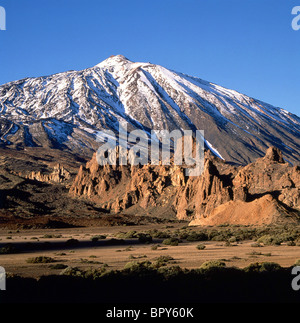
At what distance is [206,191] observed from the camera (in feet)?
216

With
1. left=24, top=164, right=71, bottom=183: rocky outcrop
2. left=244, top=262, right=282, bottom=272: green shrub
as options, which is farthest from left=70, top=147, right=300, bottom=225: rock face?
left=244, top=262, right=282, bottom=272: green shrub

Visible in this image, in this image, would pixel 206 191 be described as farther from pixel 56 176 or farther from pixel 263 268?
pixel 56 176

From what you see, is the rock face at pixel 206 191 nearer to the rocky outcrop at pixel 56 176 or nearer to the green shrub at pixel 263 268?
the rocky outcrop at pixel 56 176

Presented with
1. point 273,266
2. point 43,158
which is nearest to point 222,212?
point 273,266

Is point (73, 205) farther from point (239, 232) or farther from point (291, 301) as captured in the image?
point (291, 301)

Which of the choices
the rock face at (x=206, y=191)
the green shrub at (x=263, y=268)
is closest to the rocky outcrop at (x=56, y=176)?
the rock face at (x=206, y=191)

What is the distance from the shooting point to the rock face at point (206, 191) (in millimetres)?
53500

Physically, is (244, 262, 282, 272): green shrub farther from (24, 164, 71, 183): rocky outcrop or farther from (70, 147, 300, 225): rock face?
(24, 164, 71, 183): rocky outcrop

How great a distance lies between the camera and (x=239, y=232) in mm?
42562

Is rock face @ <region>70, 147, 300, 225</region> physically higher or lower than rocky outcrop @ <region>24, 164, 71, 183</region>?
lower

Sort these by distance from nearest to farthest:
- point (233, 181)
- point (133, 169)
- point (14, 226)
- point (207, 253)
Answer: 1. point (207, 253)
2. point (14, 226)
3. point (233, 181)
4. point (133, 169)

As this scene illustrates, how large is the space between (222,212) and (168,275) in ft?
129

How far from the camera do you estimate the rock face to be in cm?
5350

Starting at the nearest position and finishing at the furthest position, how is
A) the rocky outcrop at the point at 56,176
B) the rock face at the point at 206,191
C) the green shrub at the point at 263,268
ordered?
the green shrub at the point at 263,268 → the rock face at the point at 206,191 → the rocky outcrop at the point at 56,176
